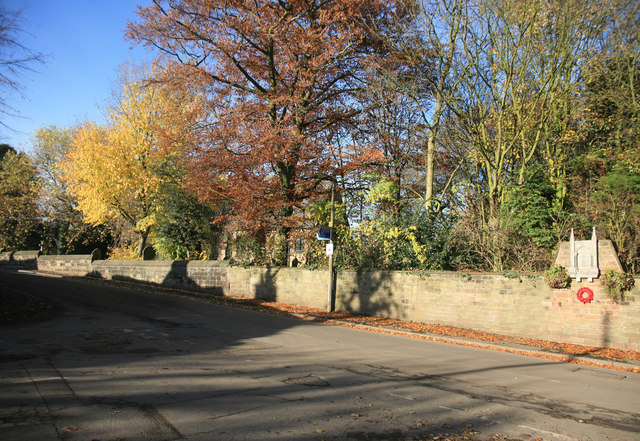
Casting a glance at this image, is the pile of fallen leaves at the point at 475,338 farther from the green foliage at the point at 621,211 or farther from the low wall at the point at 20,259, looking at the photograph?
the low wall at the point at 20,259

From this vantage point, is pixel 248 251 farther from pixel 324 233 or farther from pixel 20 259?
pixel 20 259

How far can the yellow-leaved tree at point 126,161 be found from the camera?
2972 cm

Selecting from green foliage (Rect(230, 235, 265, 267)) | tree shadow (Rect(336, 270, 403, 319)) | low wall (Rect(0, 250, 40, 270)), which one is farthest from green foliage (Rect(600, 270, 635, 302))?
low wall (Rect(0, 250, 40, 270))

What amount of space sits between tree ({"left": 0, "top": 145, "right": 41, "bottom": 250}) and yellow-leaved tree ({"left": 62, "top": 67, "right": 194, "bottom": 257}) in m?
14.5

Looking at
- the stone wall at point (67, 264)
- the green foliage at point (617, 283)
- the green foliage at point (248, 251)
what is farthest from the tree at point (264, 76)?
the stone wall at point (67, 264)

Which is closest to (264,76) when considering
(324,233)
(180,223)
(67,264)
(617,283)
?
(324,233)

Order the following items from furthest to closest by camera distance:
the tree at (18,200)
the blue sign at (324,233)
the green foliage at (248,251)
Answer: the tree at (18,200), the green foliage at (248,251), the blue sign at (324,233)

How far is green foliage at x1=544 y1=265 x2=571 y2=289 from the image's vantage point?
12812 mm

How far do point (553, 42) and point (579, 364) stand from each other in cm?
1218

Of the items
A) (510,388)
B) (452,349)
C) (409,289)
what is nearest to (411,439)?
(510,388)

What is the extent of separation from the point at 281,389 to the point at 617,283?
390 inches

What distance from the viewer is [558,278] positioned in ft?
42.1

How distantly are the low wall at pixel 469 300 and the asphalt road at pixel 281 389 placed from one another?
104 inches

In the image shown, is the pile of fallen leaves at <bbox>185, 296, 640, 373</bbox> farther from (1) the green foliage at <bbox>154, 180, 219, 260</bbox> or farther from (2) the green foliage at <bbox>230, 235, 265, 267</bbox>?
(1) the green foliage at <bbox>154, 180, 219, 260</bbox>
